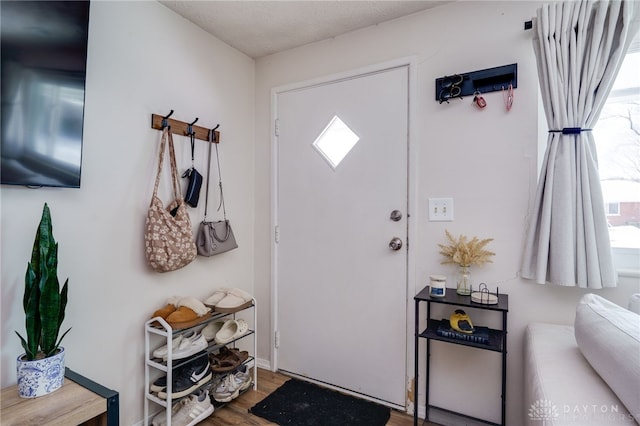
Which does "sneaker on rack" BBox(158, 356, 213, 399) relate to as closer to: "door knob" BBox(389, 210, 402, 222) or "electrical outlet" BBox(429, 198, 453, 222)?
"door knob" BBox(389, 210, 402, 222)

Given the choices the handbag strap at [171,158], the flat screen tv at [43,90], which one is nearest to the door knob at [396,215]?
the handbag strap at [171,158]

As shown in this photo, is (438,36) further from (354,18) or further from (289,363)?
(289,363)

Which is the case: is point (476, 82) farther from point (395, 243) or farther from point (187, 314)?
point (187, 314)

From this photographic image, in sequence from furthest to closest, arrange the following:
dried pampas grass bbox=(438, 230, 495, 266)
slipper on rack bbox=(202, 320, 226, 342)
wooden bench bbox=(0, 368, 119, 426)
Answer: slipper on rack bbox=(202, 320, 226, 342) → dried pampas grass bbox=(438, 230, 495, 266) → wooden bench bbox=(0, 368, 119, 426)

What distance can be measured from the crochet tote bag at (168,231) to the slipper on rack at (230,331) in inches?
18.9

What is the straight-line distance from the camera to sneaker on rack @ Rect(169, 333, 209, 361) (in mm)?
1692

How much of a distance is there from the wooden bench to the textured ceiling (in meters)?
1.96

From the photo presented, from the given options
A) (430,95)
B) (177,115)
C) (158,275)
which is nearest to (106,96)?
(177,115)

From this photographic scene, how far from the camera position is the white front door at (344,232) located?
Answer: 199 centimetres

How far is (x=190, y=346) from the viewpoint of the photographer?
175cm

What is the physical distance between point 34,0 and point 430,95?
1.85 metres

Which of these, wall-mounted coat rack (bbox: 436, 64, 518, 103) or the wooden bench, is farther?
wall-mounted coat rack (bbox: 436, 64, 518, 103)

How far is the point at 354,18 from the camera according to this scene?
201cm

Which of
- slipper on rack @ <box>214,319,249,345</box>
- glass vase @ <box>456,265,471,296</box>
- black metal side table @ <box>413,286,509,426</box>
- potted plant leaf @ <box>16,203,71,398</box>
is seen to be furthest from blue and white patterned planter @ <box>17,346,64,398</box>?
glass vase @ <box>456,265,471,296</box>
